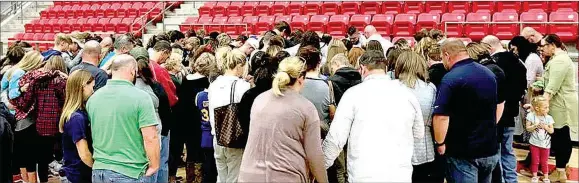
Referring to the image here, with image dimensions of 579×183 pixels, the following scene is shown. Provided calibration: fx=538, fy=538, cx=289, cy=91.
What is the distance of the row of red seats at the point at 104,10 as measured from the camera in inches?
482

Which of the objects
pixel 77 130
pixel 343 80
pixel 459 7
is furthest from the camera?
pixel 459 7

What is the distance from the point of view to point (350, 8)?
10227mm

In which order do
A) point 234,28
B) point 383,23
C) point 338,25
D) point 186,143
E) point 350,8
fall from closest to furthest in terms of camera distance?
point 186,143 → point 383,23 → point 338,25 → point 350,8 → point 234,28

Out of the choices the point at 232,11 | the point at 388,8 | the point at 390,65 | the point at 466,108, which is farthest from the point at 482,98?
the point at 232,11

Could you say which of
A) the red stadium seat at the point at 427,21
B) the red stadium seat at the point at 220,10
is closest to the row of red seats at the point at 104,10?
Answer: the red stadium seat at the point at 220,10

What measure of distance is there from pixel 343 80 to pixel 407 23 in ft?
19.1

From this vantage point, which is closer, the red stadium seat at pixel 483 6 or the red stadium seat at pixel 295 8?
the red stadium seat at pixel 483 6

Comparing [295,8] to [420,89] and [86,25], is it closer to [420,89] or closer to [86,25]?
[86,25]

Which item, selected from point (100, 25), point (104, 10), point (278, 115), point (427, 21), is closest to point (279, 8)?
point (427, 21)

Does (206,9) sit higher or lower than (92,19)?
higher

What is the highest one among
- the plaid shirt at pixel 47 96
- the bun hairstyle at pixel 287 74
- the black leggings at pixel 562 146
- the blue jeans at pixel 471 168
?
the bun hairstyle at pixel 287 74

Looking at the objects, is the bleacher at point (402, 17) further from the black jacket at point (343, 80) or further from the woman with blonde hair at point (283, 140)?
the woman with blonde hair at point (283, 140)

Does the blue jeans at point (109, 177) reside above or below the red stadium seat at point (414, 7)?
below

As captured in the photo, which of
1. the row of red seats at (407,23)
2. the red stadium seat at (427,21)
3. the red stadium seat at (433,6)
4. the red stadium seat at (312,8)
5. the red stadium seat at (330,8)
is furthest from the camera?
the red stadium seat at (312,8)
